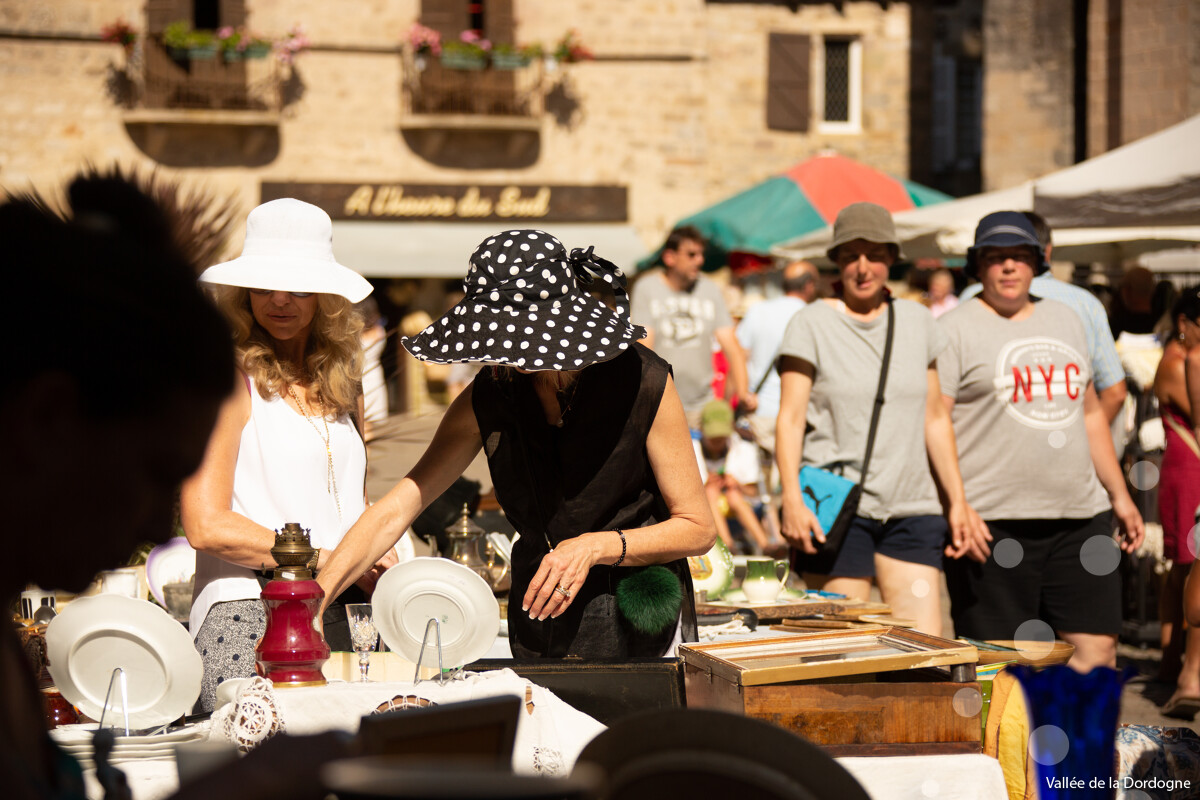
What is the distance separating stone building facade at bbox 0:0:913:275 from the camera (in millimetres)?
16703

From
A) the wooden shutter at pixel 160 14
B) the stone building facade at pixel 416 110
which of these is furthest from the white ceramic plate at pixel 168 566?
the wooden shutter at pixel 160 14

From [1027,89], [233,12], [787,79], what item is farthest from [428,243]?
[1027,89]

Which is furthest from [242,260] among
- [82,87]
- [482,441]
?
[82,87]

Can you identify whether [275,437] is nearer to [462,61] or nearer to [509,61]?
[462,61]

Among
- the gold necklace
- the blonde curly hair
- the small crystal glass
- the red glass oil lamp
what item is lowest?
the small crystal glass

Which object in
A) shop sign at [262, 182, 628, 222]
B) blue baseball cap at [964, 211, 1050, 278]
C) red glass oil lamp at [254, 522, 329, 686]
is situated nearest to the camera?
red glass oil lamp at [254, 522, 329, 686]

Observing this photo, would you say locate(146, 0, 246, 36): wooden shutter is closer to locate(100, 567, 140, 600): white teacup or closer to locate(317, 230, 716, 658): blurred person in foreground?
locate(100, 567, 140, 600): white teacup

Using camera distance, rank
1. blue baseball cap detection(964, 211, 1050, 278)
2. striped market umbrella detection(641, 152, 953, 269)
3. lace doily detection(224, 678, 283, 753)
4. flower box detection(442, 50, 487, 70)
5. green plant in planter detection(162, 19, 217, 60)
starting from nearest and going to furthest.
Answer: lace doily detection(224, 678, 283, 753) → blue baseball cap detection(964, 211, 1050, 278) → striped market umbrella detection(641, 152, 953, 269) → green plant in planter detection(162, 19, 217, 60) → flower box detection(442, 50, 487, 70)

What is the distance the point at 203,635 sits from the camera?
269 centimetres

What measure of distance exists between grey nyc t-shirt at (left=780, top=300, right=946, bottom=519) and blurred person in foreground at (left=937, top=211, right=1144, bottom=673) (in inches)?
7.5

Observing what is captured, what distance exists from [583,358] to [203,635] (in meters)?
1.03

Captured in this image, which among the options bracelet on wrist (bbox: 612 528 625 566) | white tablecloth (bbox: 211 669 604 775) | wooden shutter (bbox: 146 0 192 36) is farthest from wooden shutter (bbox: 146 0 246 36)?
white tablecloth (bbox: 211 669 604 775)

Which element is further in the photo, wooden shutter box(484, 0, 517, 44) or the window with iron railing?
the window with iron railing

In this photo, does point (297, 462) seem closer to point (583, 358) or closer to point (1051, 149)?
point (583, 358)
